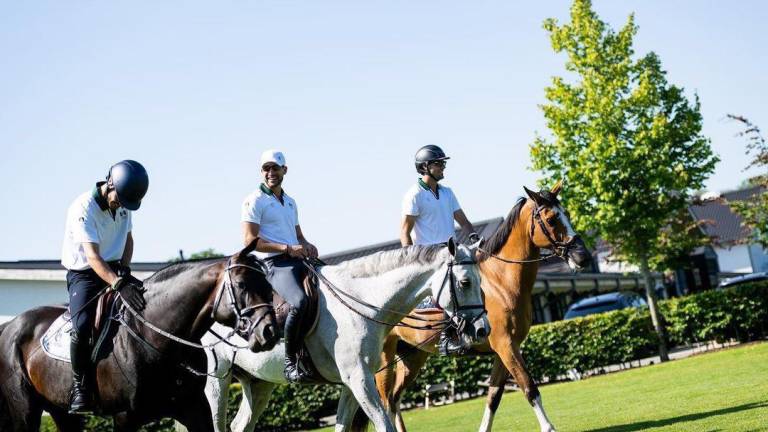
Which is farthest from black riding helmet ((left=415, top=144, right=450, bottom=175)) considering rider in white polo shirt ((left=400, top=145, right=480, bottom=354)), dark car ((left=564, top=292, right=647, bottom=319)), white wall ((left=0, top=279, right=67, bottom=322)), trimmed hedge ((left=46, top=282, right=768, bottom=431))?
dark car ((left=564, top=292, right=647, bottom=319))

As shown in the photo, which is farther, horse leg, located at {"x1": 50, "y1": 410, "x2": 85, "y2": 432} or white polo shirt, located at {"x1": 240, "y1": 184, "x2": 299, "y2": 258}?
white polo shirt, located at {"x1": 240, "y1": 184, "x2": 299, "y2": 258}

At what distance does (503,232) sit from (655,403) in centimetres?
486

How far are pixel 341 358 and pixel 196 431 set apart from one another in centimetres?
158

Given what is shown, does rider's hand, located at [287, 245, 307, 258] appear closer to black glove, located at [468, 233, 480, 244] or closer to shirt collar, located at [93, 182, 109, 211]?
shirt collar, located at [93, 182, 109, 211]

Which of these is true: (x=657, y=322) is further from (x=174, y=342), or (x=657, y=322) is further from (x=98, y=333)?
(x=98, y=333)

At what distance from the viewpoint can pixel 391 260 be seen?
30.2 feet

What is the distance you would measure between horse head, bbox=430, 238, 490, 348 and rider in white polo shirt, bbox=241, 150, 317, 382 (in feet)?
4.69

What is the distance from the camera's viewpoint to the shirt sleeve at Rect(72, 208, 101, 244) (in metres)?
8.31

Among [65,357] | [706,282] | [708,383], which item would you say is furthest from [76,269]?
[706,282]

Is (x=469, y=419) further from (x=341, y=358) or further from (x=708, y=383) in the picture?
(x=341, y=358)

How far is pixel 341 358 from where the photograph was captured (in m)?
8.74

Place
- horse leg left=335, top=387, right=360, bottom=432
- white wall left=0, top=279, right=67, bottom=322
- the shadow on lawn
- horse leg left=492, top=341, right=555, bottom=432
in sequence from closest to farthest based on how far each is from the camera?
horse leg left=335, top=387, right=360, bottom=432
horse leg left=492, top=341, right=555, bottom=432
the shadow on lawn
white wall left=0, top=279, right=67, bottom=322

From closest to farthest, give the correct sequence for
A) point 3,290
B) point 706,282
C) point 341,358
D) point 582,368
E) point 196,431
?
1. point 196,431
2. point 341,358
3. point 582,368
4. point 3,290
5. point 706,282

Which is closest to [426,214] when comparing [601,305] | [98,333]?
[98,333]
